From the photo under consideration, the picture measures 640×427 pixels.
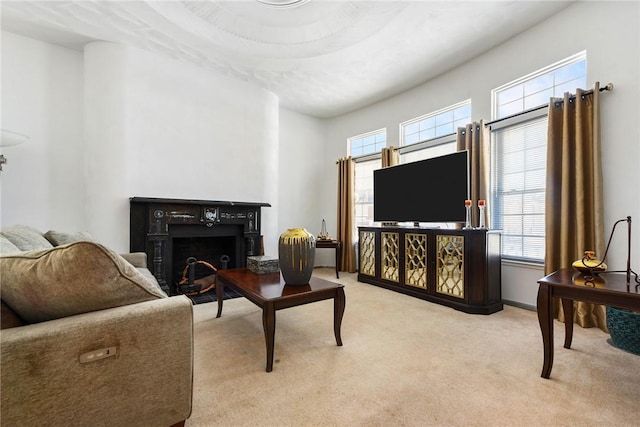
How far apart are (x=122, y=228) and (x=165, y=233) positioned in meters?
0.47

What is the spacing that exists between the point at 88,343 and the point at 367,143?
4955 mm

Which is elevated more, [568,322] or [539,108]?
[539,108]

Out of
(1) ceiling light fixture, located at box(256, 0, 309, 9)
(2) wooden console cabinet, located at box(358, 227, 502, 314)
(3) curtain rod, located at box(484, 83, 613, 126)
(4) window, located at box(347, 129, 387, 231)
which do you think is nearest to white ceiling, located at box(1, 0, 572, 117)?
(1) ceiling light fixture, located at box(256, 0, 309, 9)

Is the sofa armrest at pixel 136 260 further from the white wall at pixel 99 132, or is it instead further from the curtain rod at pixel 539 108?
the curtain rod at pixel 539 108

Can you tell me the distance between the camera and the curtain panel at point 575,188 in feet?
8.19

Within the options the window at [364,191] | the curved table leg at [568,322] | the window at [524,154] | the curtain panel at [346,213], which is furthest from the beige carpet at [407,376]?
the window at [364,191]

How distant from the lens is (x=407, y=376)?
68.0 inches

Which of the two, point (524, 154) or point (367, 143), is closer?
point (524, 154)

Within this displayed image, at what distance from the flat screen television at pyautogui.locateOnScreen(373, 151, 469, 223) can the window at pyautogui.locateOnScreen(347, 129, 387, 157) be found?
0.91 meters

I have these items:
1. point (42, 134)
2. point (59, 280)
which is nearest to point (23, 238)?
point (59, 280)

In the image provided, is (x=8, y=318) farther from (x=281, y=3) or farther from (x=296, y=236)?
(x=281, y=3)

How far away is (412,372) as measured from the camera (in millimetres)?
1773

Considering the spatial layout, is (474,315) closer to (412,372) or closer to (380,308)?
(380,308)

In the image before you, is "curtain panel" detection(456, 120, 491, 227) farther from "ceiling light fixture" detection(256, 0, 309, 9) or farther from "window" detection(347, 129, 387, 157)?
"ceiling light fixture" detection(256, 0, 309, 9)
